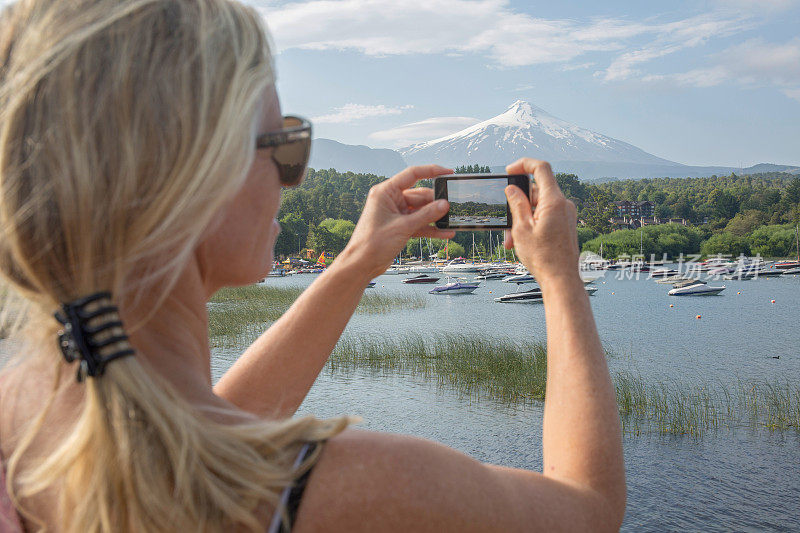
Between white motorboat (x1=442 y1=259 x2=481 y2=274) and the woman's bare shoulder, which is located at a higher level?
the woman's bare shoulder

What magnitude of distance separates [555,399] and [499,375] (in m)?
15.5

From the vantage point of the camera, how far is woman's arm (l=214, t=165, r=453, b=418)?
1.30m

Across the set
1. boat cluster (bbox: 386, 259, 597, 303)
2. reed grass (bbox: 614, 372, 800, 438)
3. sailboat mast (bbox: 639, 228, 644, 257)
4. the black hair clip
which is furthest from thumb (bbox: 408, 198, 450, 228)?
sailboat mast (bbox: 639, 228, 644, 257)

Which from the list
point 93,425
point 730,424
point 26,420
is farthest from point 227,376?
point 730,424

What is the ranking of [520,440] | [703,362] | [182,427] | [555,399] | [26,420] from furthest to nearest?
[703,362], [520,440], [555,399], [26,420], [182,427]

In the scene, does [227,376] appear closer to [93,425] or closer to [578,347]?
[93,425]

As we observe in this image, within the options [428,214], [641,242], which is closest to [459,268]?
[641,242]

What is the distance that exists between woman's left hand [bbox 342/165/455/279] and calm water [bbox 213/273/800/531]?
9684mm

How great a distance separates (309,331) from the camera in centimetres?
131

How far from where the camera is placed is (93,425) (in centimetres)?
75

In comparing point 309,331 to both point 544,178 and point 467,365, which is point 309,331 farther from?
point 467,365

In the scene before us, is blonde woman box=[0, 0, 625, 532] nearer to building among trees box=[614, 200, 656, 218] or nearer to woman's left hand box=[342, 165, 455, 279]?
woman's left hand box=[342, 165, 455, 279]

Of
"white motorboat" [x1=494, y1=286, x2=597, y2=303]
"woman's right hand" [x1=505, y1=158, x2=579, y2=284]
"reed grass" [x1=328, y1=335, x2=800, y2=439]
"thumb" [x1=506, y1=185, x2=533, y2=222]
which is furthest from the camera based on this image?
"white motorboat" [x1=494, y1=286, x2=597, y2=303]

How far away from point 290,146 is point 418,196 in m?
0.49
